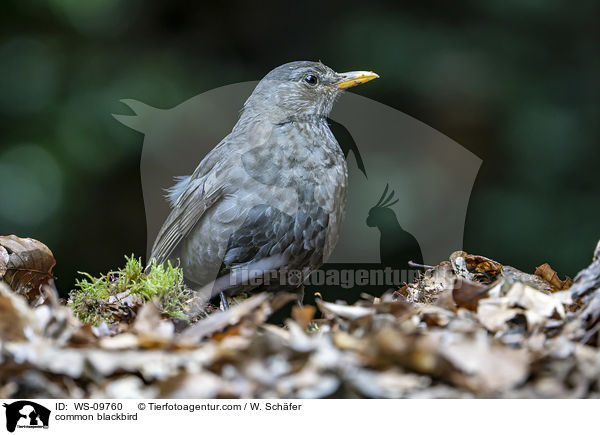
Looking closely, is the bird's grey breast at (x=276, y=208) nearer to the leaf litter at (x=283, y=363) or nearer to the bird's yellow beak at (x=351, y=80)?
the bird's yellow beak at (x=351, y=80)

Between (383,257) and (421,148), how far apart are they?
1.83 feet

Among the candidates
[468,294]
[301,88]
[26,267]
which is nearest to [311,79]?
[301,88]

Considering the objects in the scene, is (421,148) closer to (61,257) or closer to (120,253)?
(120,253)

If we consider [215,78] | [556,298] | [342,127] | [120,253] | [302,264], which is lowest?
[120,253]

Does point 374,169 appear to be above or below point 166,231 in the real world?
above

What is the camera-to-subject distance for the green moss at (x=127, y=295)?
1.46 metres

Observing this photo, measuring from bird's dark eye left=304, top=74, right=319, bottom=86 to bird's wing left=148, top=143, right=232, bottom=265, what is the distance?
404 millimetres

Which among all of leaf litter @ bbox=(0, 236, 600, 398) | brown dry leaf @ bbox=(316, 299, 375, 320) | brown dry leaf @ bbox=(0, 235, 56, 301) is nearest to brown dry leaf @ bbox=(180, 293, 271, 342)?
leaf litter @ bbox=(0, 236, 600, 398)

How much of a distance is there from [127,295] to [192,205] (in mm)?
600

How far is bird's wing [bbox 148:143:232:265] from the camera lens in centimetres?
200

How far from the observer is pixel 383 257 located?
2.54 m

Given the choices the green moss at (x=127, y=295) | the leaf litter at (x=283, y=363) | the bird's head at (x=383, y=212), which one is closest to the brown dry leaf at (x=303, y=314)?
the leaf litter at (x=283, y=363)
